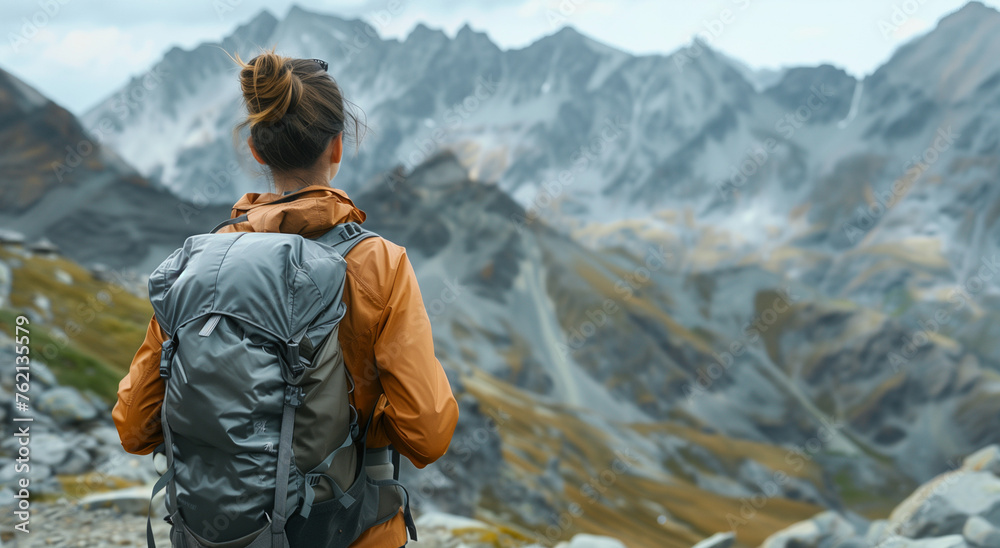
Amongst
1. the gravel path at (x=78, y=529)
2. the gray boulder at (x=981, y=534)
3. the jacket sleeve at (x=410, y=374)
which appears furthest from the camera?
the gray boulder at (x=981, y=534)

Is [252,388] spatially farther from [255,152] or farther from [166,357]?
[255,152]

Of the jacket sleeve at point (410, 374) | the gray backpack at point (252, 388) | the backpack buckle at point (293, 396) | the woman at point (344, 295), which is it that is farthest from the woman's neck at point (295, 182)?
the backpack buckle at point (293, 396)

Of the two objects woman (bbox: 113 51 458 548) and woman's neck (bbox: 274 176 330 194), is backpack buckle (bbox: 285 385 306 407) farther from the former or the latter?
woman's neck (bbox: 274 176 330 194)

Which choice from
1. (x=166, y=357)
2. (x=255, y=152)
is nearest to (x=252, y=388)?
(x=166, y=357)

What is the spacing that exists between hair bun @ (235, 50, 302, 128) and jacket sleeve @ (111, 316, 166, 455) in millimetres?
899

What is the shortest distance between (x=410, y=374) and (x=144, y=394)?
1.04 metres

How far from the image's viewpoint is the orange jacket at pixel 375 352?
2.21 meters

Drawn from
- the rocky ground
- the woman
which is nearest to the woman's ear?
the woman

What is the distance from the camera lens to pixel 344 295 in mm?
2277

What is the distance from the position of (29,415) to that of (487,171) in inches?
6788

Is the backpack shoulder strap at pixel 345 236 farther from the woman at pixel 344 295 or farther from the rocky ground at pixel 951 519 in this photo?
the rocky ground at pixel 951 519

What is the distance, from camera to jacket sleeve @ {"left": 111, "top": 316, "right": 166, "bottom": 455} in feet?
7.64

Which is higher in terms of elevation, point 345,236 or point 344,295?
point 345,236

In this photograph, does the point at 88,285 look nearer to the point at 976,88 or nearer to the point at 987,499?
the point at 987,499
